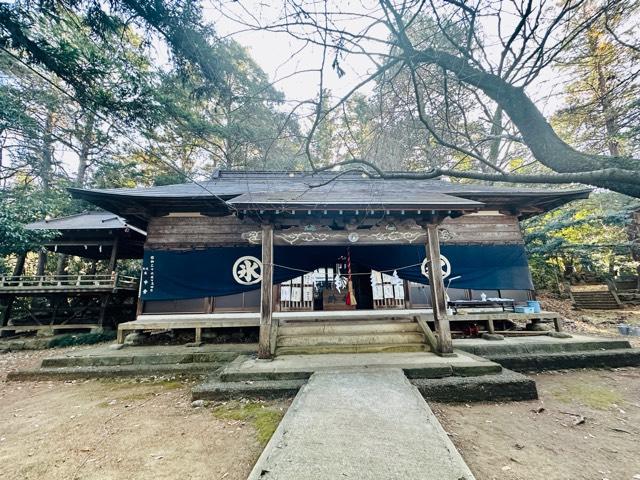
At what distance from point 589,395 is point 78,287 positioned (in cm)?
1299

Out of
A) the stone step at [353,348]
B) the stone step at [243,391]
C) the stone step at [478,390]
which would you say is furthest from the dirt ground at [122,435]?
the stone step at [478,390]

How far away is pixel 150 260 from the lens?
6.97 metres

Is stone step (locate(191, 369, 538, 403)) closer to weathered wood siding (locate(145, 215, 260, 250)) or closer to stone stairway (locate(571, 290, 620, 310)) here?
weathered wood siding (locate(145, 215, 260, 250))

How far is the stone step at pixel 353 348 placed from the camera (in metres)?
5.31

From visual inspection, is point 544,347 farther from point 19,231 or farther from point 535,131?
point 19,231

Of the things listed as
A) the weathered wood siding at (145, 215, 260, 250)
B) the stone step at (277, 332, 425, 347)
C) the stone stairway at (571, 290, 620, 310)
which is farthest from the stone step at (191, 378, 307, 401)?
the stone stairway at (571, 290, 620, 310)

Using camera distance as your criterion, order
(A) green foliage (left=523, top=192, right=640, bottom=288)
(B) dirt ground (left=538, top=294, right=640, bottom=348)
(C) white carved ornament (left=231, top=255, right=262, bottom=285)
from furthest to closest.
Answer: (A) green foliage (left=523, top=192, right=640, bottom=288)
(B) dirt ground (left=538, top=294, right=640, bottom=348)
(C) white carved ornament (left=231, top=255, right=262, bottom=285)

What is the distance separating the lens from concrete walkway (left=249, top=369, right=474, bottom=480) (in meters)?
2.01

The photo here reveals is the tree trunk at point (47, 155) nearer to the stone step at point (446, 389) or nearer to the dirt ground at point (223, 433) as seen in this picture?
the dirt ground at point (223, 433)

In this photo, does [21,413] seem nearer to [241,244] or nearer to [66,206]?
[241,244]

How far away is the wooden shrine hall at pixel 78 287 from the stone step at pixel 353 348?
6.93 meters

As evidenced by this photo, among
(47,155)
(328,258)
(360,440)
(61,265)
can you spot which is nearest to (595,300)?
(328,258)

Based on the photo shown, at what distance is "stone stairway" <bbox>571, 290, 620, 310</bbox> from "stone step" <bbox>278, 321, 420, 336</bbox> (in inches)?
488

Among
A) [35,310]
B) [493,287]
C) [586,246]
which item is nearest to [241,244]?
[493,287]
